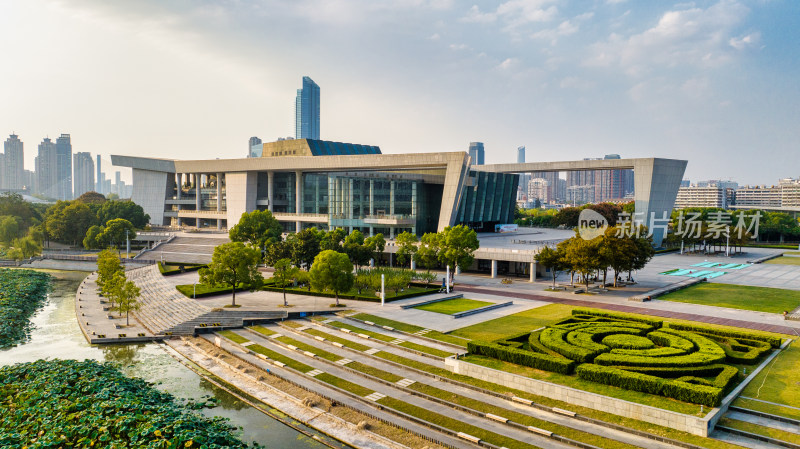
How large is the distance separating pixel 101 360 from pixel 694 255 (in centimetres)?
6771

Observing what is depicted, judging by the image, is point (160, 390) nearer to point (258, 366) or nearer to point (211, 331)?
point (258, 366)

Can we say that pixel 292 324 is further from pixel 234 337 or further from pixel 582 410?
pixel 582 410

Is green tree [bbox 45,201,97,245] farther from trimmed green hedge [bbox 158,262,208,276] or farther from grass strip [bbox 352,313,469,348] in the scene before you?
grass strip [bbox 352,313,469,348]

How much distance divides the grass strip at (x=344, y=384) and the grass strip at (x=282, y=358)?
1.22 meters

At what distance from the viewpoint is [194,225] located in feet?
303

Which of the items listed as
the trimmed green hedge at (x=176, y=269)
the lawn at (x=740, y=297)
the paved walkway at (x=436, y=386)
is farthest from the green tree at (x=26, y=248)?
the lawn at (x=740, y=297)

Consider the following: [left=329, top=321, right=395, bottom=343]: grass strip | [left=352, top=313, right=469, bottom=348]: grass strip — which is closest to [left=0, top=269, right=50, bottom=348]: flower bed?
[left=329, top=321, right=395, bottom=343]: grass strip

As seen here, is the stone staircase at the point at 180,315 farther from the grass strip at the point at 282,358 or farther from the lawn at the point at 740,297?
the lawn at the point at 740,297

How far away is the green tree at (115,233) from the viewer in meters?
65.6

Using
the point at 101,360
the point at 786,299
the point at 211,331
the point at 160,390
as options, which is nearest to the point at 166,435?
the point at 160,390

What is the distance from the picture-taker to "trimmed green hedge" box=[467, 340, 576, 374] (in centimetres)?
2072

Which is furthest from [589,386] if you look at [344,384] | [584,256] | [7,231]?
[7,231]

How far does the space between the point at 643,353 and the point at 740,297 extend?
75.1 ft

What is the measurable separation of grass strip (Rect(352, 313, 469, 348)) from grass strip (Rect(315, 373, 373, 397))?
6.38 meters
